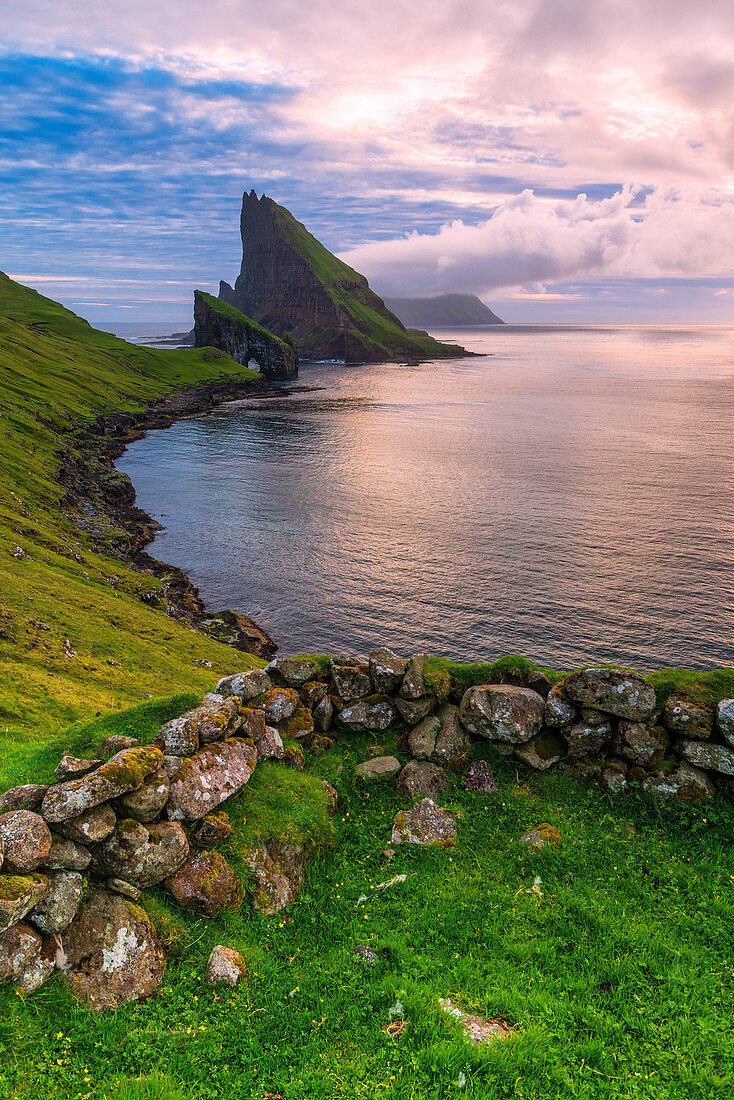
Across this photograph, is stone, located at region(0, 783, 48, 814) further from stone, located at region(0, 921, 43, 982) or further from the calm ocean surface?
the calm ocean surface

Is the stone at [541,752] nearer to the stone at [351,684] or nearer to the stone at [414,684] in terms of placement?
the stone at [414,684]

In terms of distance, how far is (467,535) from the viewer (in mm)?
71062

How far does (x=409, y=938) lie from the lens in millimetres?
11719

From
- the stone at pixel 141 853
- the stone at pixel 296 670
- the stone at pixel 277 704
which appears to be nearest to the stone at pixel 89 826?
the stone at pixel 141 853

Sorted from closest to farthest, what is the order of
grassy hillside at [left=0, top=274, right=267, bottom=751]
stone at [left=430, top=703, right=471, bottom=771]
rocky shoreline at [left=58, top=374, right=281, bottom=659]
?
stone at [left=430, top=703, right=471, bottom=771]
grassy hillside at [left=0, top=274, right=267, bottom=751]
rocky shoreline at [left=58, top=374, right=281, bottom=659]

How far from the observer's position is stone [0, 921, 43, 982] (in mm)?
9453

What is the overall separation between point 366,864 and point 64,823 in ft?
23.6

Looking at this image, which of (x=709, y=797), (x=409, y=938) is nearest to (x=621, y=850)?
(x=709, y=797)

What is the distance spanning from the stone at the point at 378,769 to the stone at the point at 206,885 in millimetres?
5024

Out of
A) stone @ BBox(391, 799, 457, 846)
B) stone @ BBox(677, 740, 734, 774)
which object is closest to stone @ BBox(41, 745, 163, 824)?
stone @ BBox(391, 799, 457, 846)

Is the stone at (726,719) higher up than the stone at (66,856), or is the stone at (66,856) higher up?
the stone at (726,719)

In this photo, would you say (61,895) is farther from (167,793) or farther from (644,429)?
(644,429)

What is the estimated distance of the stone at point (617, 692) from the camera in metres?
15.8

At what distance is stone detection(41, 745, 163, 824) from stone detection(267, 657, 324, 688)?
6.85 m
